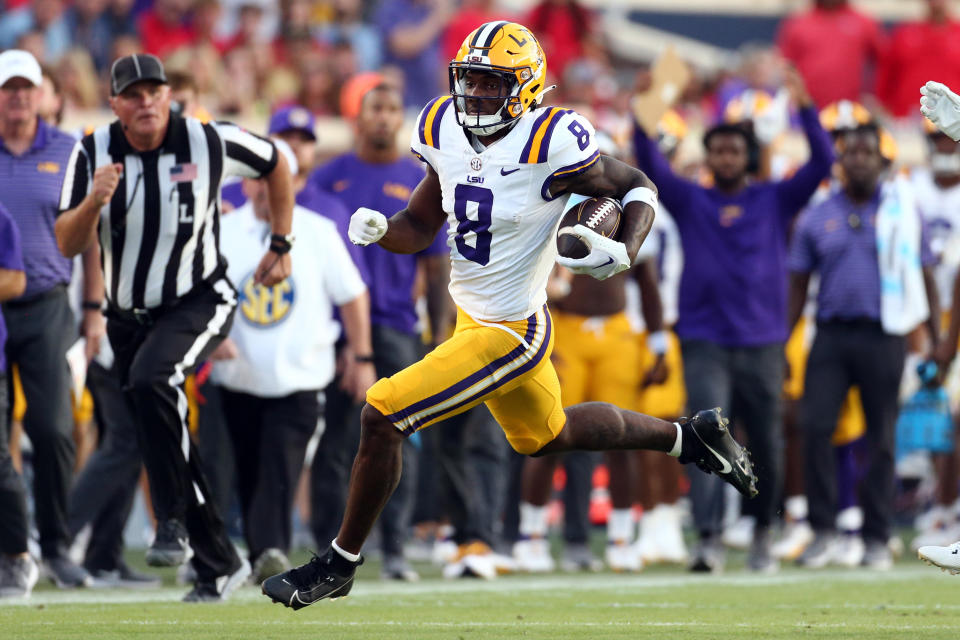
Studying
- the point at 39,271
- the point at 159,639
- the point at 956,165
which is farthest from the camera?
the point at 956,165

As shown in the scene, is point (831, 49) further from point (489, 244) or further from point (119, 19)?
point (489, 244)

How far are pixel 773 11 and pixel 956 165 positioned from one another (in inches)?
308

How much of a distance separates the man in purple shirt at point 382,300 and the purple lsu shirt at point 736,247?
1.34 meters

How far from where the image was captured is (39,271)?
7.95 meters

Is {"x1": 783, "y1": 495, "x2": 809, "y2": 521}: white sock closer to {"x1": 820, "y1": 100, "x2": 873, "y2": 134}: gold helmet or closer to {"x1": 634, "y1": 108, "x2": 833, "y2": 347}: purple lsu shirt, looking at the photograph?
{"x1": 634, "y1": 108, "x2": 833, "y2": 347}: purple lsu shirt

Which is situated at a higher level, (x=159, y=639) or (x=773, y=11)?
(x=773, y=11)

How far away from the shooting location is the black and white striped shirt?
701 cm

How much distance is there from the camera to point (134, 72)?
275 inches

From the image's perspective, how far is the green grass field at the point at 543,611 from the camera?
19.9 feet

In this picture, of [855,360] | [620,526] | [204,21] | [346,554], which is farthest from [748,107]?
[346,554]

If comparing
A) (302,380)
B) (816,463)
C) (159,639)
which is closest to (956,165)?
(816,463)

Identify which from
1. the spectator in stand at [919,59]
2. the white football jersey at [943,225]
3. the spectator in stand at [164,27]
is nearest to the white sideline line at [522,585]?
the white football jersey at [943,225]

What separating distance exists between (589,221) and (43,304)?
323 cm

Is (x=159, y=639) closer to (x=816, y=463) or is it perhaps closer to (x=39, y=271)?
(x=39, y=271)
